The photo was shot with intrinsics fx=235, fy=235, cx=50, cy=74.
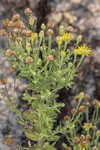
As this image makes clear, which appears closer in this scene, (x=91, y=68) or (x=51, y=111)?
(x=51, y=111)

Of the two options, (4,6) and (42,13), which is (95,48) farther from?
(4,6)

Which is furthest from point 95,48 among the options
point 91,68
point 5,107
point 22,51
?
point 5,107

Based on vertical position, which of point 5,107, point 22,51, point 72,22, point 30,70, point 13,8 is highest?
point 13,8

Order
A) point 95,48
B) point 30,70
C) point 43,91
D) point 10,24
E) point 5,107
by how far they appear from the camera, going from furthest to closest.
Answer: point 5,107, point 95,48, point 43,91, point 10,24, point 30,70

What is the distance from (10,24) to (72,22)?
35.4 inches

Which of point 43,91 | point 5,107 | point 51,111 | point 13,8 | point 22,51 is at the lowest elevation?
point 5,107

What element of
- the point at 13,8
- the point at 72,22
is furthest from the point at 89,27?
the point at 13,8

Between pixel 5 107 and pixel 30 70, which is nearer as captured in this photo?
pixel 30 70

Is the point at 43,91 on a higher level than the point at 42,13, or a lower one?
lower

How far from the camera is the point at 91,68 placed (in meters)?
2.30

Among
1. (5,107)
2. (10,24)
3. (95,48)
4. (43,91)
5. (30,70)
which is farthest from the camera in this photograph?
(5,107)

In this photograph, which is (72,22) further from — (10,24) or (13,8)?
(10,24)

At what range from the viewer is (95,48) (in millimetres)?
2287

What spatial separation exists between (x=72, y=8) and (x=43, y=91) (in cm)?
106
